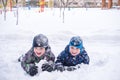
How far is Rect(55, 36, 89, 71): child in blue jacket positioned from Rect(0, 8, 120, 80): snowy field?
0.02 meters

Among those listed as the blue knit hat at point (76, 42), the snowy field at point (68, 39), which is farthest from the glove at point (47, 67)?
the blue knit hat at point (76, 42)

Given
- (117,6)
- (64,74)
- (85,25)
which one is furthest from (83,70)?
(117,6)

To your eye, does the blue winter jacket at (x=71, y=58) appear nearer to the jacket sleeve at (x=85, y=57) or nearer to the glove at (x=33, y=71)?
the jacket sleeve at (x=85, y=57)

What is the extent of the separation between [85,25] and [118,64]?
9.3 inches

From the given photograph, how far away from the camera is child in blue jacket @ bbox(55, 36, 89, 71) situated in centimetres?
160

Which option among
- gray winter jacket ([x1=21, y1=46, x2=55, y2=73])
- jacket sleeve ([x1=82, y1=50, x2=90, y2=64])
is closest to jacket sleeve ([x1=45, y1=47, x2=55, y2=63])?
gray winter jacket ([x1=21, y1=46, x2=55, y2=73])

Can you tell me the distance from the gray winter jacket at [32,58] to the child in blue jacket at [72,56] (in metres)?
0.05

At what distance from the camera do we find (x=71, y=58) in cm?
164

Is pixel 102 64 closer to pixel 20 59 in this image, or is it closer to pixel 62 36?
pixel 62 36

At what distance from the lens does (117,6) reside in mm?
1568

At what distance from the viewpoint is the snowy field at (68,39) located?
1.58 m

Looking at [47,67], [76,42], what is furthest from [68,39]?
[47,67]

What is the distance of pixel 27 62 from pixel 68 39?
0.69 feet

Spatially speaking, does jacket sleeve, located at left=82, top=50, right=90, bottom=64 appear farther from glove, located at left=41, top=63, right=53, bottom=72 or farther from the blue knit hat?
glove, located at left=41, top=63, right=53, bottom=72
